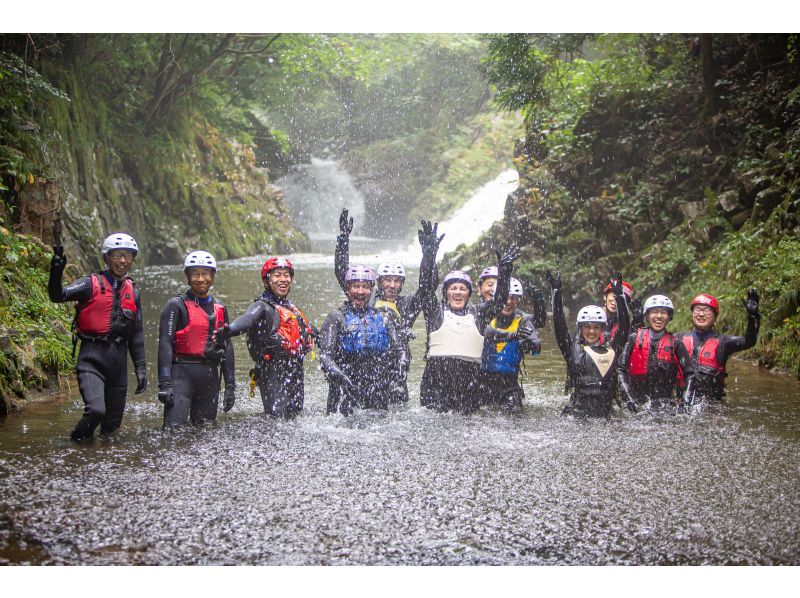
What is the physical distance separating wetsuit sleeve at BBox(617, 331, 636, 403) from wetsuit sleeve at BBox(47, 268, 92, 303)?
15.8 ft

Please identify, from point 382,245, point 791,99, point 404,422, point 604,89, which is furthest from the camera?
point 382,245

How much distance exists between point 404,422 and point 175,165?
2083cm

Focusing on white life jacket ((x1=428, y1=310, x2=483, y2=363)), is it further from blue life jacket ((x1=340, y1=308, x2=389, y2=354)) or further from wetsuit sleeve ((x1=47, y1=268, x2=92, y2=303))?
wetsuit sleeve ((x1=47, y1=268, x2=92, y2=303))

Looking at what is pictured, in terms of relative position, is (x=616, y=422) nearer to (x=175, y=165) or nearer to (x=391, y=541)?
(x=391, y=541)

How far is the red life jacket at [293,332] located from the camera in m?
7.34

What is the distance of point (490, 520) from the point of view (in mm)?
5020

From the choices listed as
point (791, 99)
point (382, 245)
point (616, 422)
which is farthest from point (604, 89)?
point (382, 245)

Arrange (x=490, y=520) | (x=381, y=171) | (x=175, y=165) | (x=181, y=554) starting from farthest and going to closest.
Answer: (x=381, y=171) → (x=175, y=165) → (x=490, y=520) → (x=181, y=554)

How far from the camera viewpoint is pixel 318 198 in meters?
46.6

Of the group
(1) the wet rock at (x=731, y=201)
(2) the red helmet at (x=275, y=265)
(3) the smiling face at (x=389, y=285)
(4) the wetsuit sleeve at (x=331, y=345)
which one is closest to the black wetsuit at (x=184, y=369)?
(2) the red helmet at (x=275, y=265)

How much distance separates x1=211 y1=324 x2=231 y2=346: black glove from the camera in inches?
269

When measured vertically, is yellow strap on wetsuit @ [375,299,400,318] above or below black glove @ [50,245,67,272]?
below

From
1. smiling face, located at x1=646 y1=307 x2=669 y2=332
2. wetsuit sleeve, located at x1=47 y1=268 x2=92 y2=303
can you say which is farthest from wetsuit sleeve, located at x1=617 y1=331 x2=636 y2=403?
wetsuit sleeve, located at x1=47 y1=268 x2=92 y2=303

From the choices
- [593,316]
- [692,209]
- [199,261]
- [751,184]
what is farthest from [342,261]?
[692,209]
